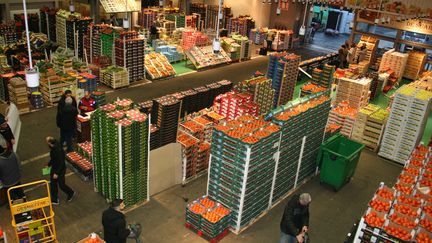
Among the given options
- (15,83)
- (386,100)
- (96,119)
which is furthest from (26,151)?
(386,100)

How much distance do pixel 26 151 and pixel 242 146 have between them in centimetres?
746

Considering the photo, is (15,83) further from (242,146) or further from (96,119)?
(242,146)

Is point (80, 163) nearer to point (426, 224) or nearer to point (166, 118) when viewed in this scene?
point (166, 118)

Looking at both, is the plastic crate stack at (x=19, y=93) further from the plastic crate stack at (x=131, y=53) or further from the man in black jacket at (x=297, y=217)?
the man in black jacket at (x=297, y=217)

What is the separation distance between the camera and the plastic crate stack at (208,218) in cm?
893

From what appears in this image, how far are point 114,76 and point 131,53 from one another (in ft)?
4.57

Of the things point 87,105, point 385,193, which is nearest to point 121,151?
point 87,105

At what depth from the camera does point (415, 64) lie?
2284 centimetres

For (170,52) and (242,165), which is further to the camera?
(170,52)

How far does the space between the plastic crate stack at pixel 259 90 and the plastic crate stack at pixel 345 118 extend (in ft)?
8.38

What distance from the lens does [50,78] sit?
15234mm

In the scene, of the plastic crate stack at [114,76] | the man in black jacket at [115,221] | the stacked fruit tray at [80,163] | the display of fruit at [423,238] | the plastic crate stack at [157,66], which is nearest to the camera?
the display of fruit at [423,238]

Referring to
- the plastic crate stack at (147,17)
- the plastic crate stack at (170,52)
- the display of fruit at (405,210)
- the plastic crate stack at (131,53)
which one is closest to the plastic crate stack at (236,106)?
the display of fruit at (405,210)

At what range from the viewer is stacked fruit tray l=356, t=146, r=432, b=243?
710 centimetres
